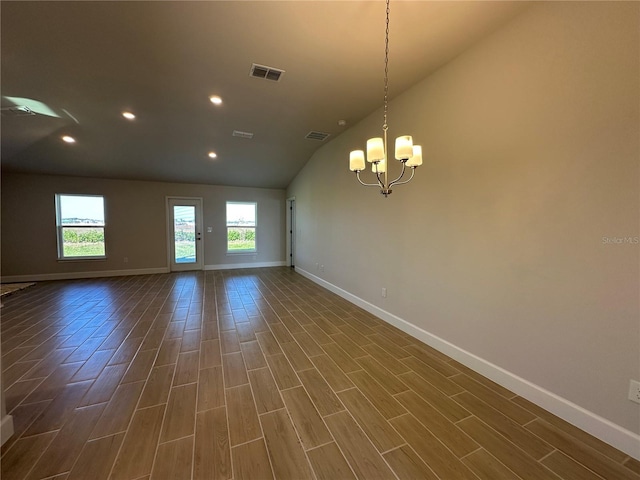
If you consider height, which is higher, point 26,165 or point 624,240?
point 26,165

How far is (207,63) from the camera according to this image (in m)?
2.63

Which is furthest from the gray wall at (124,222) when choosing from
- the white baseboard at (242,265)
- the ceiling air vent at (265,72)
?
the ceiling air vent at (265,72)

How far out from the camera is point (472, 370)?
232cm

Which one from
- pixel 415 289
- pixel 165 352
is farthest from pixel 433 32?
pixel 165 352

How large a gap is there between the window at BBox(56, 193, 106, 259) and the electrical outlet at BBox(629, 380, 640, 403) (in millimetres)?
8765

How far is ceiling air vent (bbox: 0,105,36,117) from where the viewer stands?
3559 mm

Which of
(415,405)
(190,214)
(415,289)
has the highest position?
(190,214)

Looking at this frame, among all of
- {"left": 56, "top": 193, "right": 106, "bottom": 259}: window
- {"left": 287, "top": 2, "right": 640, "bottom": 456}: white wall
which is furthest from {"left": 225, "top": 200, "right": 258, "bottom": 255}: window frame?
{"left": 287, "top": 2, "right": 640, "bottom": 456}: white wall

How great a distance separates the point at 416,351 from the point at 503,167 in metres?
2.00

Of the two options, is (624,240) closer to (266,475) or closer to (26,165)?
(266,475)

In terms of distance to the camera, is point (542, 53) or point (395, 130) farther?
point (395, 130)

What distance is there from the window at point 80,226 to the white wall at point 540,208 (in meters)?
7.36

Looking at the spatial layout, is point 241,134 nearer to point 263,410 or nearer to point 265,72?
point 265,72

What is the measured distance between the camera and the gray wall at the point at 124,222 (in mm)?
5543
